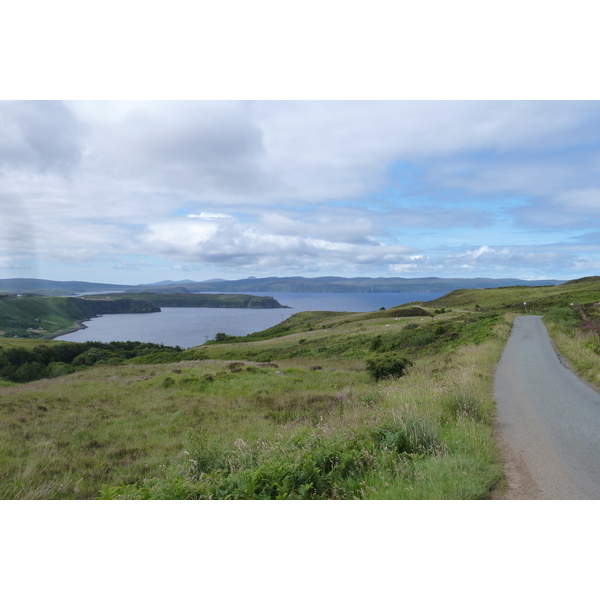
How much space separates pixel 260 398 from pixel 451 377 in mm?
8270

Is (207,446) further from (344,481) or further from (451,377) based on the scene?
(451,377)

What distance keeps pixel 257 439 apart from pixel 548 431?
21.9 feet

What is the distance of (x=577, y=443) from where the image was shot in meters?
6.94

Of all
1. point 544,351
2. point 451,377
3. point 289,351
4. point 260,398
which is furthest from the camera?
point 289,351

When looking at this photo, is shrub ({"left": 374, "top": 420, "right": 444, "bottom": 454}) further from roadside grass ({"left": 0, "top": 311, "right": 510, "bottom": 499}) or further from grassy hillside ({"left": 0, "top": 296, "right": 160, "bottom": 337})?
grassy hillside ({"left": 0, "top": 296, "right": 160, "bottom": 337})

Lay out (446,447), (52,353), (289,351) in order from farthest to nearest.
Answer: (52,353), (289,351), (446,447)

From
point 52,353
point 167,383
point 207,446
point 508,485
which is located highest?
point 508,485

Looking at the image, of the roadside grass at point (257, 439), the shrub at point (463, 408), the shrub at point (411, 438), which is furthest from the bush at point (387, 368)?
the shrub at point (411, 438)

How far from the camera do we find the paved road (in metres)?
5.18

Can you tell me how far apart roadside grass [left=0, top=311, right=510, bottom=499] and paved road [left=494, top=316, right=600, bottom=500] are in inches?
16.3

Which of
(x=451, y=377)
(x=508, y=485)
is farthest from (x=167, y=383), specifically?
(x=508, y=485)

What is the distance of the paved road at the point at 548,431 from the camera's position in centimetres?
518

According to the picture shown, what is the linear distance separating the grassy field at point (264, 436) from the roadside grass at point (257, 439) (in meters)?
0.03

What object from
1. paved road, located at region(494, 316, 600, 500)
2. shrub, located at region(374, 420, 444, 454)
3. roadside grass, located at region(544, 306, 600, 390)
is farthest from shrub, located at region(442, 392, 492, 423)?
roadside grass, located at region(544, 306, 600, 390)
